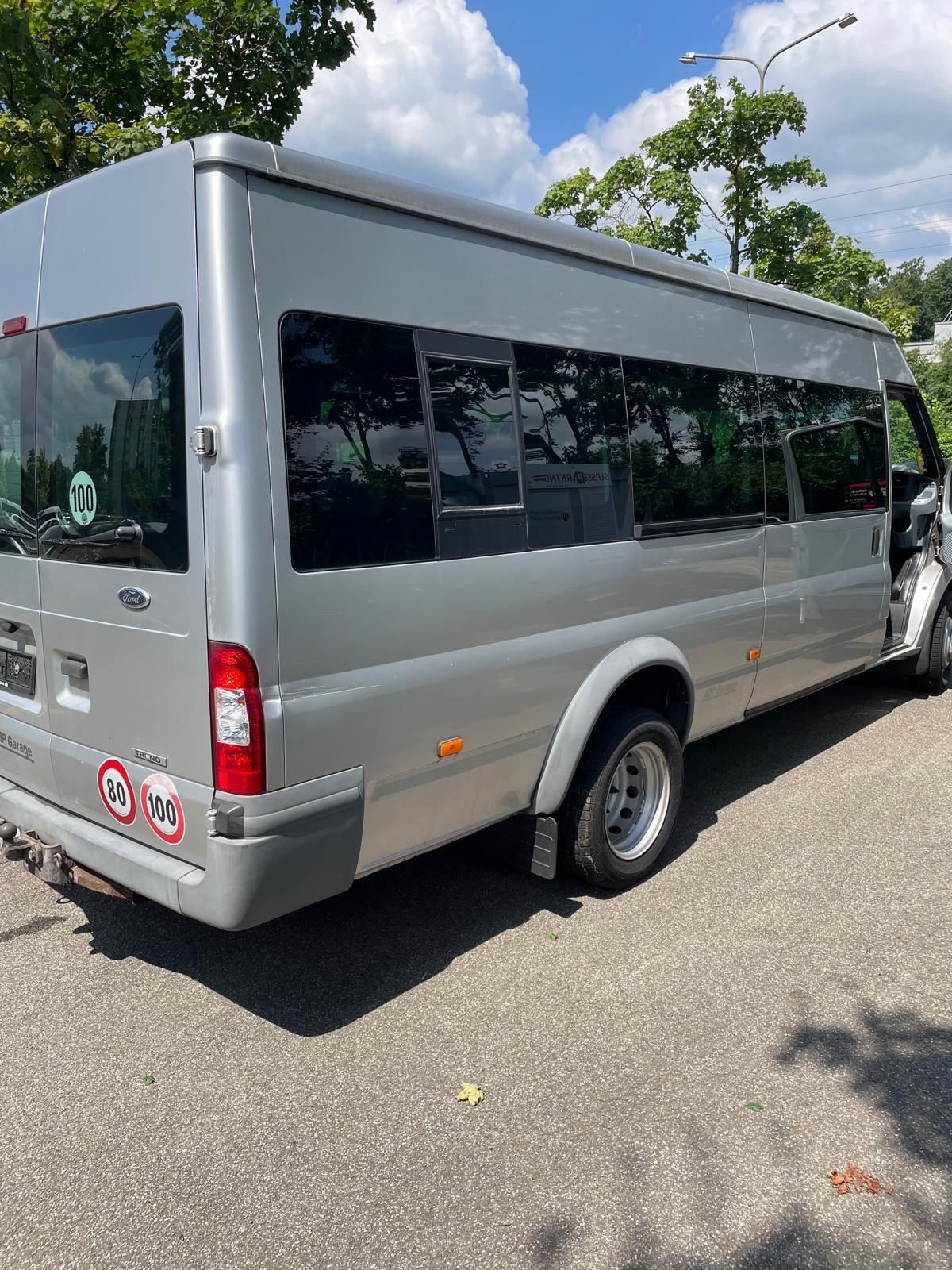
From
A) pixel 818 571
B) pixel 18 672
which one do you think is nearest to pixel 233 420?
pixel 18 672

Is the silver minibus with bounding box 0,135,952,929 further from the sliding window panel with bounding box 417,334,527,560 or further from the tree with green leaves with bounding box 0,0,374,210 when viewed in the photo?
the tree with green leaves with bounding box 0,0,374,210

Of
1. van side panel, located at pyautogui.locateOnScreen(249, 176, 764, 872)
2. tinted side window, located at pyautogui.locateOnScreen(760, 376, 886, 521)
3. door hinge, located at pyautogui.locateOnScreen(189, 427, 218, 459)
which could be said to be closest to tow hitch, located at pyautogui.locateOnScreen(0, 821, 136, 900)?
van side panel, located at pyautogui.locateOnScreen(249, 176, 764, 872)

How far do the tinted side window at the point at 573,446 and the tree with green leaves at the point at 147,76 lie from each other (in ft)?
12.8

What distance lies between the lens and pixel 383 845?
319 cm

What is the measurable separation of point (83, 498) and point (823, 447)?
170 inches

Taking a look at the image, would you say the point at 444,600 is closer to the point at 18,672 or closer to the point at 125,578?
the point at 125,578

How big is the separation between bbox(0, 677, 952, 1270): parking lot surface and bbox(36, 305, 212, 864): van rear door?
0.79m

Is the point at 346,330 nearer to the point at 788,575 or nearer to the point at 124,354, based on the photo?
the point at 124,354

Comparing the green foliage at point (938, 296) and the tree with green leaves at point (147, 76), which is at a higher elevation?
the green foliage at point (938, 296)

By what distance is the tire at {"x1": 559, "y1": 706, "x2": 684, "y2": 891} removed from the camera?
400 centimetres

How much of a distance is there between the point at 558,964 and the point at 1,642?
8.28 feet

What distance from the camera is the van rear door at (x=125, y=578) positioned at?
2.78m

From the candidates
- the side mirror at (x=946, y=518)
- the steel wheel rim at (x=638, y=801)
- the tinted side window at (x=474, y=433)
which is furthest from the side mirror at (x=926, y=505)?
the tinted side window at (x=474, y=433)

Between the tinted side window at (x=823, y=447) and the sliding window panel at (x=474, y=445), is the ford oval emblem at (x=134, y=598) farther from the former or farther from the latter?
the tinted side window at (x=823, y=447)
